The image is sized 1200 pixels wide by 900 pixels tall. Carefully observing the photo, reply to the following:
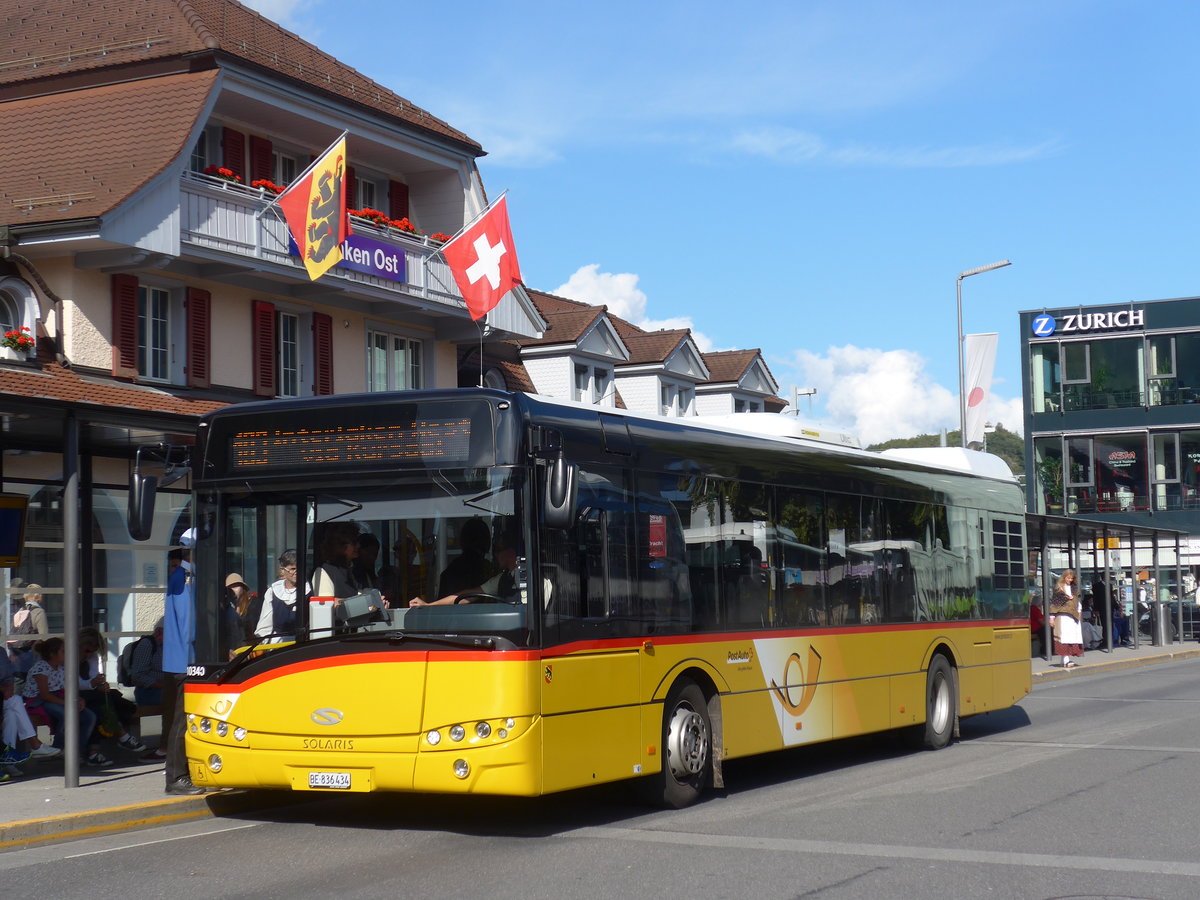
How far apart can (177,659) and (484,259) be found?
15072mm

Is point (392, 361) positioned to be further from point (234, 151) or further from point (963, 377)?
point (963, 377)

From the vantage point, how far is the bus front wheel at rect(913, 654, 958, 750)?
53.5ft

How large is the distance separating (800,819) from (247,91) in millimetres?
17829

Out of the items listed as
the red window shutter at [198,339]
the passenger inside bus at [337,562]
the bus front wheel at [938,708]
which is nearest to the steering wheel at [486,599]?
the passenger inside bus at [337,562]

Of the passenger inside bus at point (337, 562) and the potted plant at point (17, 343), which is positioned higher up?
the potted plant at point (17, 343)

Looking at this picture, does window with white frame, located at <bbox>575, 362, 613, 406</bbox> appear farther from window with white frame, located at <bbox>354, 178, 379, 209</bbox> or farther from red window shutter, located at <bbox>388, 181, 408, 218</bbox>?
window with white frame, located at <bbox>354, 178, 379, 209</bbox>

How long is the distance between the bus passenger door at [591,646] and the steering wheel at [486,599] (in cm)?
28

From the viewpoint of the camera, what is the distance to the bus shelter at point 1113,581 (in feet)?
115

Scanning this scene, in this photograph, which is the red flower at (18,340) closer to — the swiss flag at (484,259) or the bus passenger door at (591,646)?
the swiss flag at (484,259)

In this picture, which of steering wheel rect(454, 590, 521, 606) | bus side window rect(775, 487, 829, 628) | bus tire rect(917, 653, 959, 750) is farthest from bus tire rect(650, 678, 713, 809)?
bus tire rect(917, 653, 959, 750)

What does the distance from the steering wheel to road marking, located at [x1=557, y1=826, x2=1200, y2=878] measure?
1.65m

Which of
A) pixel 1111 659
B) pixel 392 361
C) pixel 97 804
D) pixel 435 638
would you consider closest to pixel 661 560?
pixel 435 638

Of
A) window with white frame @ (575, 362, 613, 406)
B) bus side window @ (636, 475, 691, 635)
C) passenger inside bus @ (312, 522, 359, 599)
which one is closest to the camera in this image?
passenger inside bus @ (312, 522, 359, 599)

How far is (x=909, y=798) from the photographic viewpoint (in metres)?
12.1
